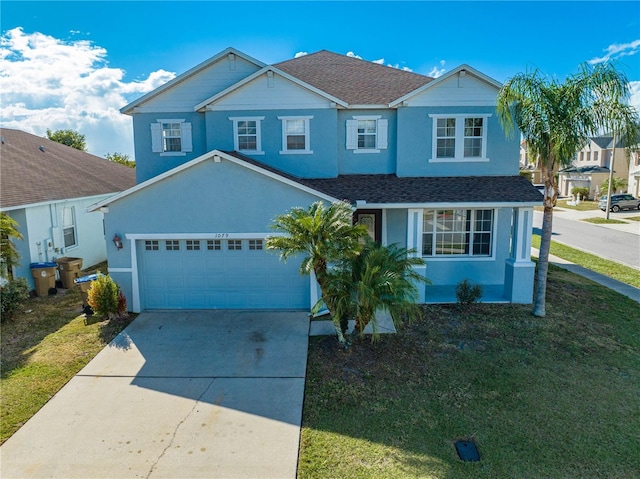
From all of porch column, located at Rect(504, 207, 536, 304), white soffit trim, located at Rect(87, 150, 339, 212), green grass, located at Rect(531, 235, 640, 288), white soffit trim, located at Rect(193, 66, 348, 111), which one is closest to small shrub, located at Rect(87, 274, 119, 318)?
white soffit trim, located at Rect(87, 150, 339, 212)

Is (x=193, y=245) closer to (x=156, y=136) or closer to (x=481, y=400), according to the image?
(x=156, y=136)

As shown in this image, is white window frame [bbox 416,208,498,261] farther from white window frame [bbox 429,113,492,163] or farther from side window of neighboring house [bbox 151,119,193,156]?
side window of neighboring house [bbox 151,119,193,156]

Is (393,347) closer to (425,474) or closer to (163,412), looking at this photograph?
(425,474)

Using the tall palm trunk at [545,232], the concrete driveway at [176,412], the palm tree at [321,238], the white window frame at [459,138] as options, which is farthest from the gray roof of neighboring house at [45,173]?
the tall palm trunk at [545,232]

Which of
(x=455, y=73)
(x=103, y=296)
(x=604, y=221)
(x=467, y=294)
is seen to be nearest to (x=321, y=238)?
(x=467, y=294)

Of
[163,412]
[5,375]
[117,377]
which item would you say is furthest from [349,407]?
[5,375]

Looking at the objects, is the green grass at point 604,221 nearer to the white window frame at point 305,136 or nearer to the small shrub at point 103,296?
the white window frame at point 305,136
